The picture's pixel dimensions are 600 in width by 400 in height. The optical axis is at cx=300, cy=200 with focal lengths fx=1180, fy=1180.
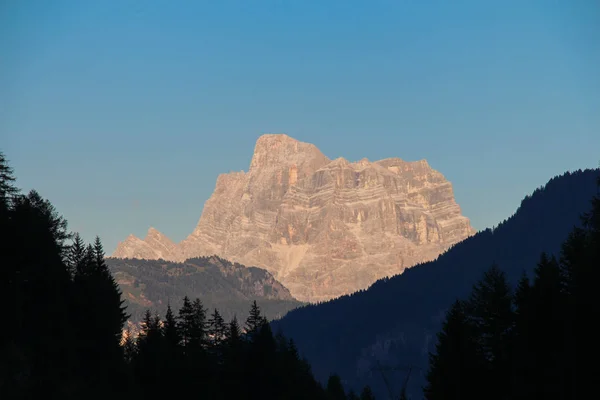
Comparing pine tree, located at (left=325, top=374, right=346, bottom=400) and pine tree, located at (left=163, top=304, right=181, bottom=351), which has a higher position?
pine tree, located at (left=325, top=374, right=346, bottom=400)

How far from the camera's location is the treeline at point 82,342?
75.8 metres

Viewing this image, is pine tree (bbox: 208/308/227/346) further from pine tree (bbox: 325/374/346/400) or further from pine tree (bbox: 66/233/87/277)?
A: pine tree (bbox: 325/374/346/400)

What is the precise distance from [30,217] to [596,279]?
4059 centimetres

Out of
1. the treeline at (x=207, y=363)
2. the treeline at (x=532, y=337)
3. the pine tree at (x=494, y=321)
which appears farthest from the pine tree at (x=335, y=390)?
the treeline at (x=532, y=337)

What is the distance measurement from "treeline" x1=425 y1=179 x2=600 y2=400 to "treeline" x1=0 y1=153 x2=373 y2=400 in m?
22.7

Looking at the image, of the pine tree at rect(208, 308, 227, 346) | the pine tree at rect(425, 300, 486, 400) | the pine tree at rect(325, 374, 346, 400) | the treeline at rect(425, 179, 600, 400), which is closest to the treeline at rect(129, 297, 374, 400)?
the pine tree at rect(208, 308, 227, 346)

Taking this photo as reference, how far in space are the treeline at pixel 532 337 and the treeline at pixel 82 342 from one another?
22.7 metres

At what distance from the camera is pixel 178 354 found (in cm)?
10000

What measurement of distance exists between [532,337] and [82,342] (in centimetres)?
3373

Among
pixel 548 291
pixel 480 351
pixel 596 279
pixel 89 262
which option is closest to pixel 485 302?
pixel 480 351

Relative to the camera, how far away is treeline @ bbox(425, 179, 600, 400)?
62000mm

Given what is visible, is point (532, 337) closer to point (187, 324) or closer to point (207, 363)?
point (207, 363)

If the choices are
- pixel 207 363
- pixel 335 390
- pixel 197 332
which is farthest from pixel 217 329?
pixel 335 390

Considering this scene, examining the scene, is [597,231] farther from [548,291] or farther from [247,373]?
[247,373]
